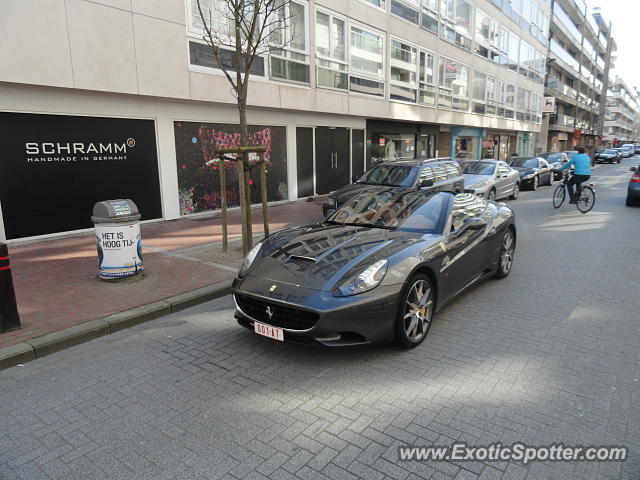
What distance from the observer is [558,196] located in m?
14.2

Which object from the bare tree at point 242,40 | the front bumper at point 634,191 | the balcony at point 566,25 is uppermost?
the balcony at point 566,25

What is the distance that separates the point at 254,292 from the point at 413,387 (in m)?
1.60

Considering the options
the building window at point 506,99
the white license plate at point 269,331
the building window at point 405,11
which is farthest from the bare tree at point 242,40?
the building window at point 506,99

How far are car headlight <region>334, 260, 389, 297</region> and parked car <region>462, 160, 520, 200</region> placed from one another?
10.4 metres

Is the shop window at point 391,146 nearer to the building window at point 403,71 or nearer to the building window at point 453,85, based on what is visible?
the building window at point 403,71

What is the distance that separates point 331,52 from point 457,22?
1267cm

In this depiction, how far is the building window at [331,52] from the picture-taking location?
49.6 feet

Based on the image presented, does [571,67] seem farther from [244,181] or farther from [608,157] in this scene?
[244,181]

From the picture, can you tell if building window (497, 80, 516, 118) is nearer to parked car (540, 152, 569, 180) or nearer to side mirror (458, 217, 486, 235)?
parked car (540, 152, 569, 180)

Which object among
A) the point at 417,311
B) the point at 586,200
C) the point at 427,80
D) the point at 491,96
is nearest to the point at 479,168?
the point at 586,200

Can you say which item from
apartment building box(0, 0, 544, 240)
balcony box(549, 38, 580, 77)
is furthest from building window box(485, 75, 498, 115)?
balcony box(549, 38, 580, 77)

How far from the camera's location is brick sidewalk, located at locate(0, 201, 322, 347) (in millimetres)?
5117

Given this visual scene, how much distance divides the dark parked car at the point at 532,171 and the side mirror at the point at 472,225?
16687 mm

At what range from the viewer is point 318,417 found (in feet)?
10.4
